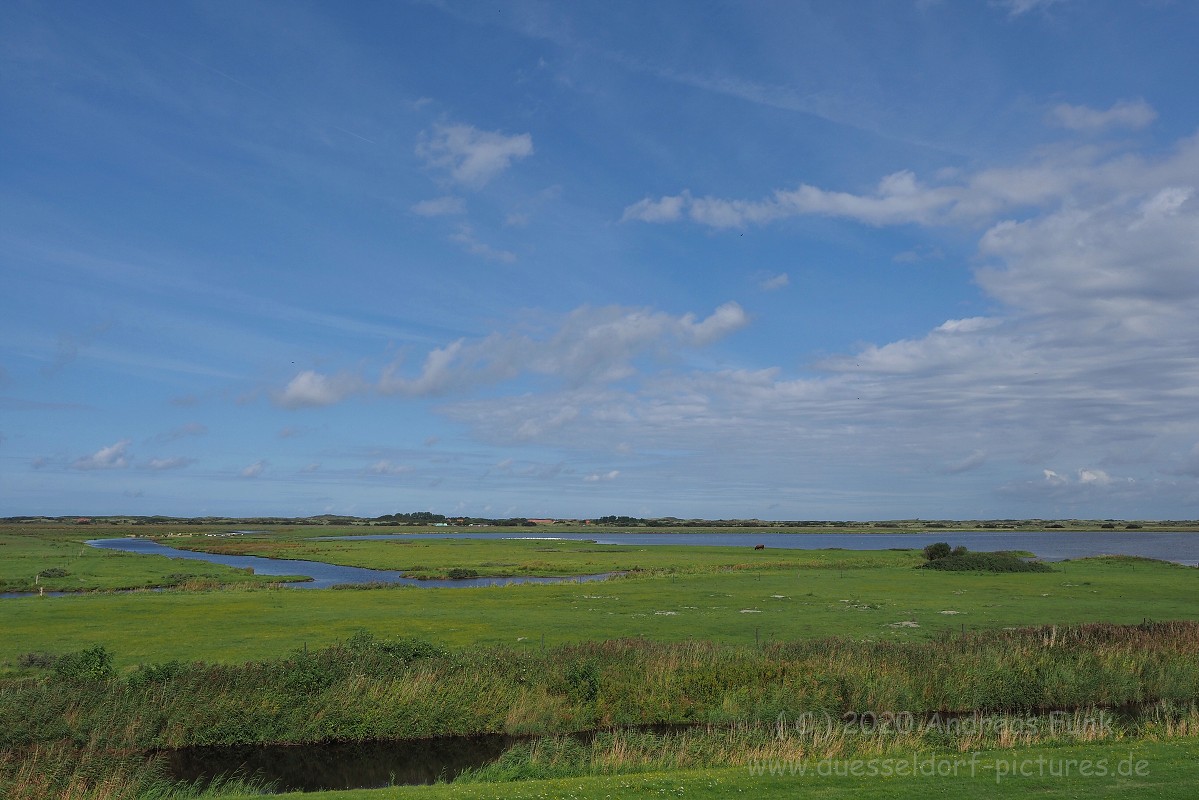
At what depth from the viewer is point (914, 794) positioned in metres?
14.4

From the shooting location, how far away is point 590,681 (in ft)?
89.1

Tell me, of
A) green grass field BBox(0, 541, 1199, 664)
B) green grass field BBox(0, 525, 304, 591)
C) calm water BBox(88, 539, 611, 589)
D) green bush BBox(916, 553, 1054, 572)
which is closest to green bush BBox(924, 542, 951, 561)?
green bush BBox(916, 553, 1054, 572)

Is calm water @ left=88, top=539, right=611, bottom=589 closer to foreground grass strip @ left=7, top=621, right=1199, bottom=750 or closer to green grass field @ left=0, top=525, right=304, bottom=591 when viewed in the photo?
green grass field @ left=0, top=525, right=304, bottom=591

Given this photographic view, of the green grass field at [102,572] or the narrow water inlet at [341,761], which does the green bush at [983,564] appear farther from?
the green grass field at [102,572]

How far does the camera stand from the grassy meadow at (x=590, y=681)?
1880 centimetres

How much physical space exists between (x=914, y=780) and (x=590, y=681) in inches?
537

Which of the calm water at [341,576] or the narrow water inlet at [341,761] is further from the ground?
the narrow water inlet at [341,761]

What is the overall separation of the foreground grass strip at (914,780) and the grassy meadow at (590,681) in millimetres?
124

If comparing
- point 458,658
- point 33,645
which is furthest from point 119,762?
point 33,645

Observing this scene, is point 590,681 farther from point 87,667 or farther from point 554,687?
point 87,667

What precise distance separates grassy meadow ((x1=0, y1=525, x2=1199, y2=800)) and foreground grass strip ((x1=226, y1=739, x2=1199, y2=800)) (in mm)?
124

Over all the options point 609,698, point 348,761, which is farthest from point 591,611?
point 348,761

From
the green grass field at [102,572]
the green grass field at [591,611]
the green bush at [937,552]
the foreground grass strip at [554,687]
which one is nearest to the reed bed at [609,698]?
the foreground grass strip at [554,687]

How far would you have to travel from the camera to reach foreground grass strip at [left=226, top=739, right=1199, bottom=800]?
14.4m
